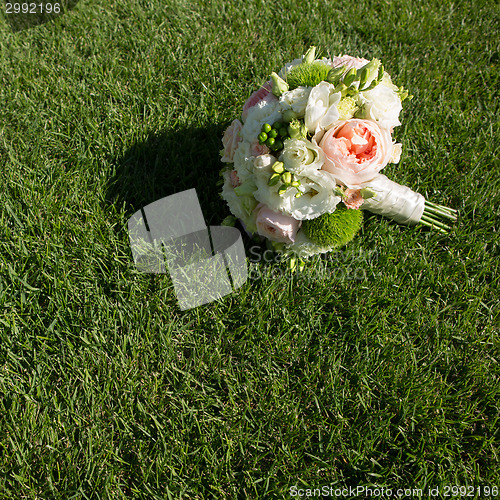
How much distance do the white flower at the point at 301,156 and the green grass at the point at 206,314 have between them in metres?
0.62

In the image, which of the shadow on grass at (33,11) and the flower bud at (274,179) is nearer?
the flower bud at (274,179)

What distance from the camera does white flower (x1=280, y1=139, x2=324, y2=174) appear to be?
5.17 feet

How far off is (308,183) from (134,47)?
5.97ft

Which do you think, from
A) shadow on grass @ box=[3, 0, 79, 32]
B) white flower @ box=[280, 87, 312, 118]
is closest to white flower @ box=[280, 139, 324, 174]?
white flower @ box=[280, 87, 312, 118]

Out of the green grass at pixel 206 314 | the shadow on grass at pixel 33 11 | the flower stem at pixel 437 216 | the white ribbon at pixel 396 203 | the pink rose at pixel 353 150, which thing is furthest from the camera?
the shadow on grass at pixel 33 11

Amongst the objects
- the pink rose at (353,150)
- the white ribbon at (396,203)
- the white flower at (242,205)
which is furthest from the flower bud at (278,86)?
the white ribbon at (396,203)

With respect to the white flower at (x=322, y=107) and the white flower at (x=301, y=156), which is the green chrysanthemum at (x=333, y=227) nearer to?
the white flower at (x=301, y=156)

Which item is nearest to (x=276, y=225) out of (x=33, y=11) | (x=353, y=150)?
(x=353, y=150)

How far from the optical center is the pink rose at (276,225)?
1.72 metres

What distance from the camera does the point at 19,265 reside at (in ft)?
6.54

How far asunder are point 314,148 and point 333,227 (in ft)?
1.10

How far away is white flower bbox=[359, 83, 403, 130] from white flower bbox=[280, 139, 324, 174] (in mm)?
245

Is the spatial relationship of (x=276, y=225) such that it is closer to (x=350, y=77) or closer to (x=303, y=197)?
(x=303, y=197)

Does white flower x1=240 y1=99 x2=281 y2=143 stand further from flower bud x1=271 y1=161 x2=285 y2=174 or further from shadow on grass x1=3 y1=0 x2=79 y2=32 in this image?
shadow on grass x1=3 y1=0 x2=79 y2=32
